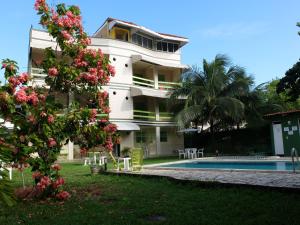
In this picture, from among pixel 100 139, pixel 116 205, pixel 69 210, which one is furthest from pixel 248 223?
pixel 100 139

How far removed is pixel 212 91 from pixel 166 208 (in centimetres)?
1857

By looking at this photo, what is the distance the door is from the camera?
61.2ft

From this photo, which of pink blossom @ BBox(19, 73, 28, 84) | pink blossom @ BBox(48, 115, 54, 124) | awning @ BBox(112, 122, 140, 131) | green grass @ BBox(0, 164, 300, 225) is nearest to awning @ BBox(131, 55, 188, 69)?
awning @ BBox(112, 122, 140, 131)

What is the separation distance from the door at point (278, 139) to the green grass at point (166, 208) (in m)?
12.5

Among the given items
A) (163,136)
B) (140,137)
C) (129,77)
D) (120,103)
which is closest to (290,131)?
(120,103)

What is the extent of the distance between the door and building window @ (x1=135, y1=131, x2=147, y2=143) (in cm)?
1316

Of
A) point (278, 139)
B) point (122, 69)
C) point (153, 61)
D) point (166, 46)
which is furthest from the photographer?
point (166, 46)

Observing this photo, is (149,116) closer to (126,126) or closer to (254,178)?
(126,126)

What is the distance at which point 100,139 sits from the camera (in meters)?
7.85

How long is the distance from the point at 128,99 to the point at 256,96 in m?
11.0

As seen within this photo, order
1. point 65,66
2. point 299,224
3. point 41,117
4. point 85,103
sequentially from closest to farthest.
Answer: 1. point 299,224
2. point 41,117
3. point 65,66
4. point 85,103

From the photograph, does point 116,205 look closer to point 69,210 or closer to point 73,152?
point 69,210

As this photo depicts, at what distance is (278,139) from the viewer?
61.8ft

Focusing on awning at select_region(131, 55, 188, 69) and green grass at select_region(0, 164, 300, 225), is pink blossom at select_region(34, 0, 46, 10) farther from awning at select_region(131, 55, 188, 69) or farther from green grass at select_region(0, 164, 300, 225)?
awning at select_region(131, 55, 188, 69)
